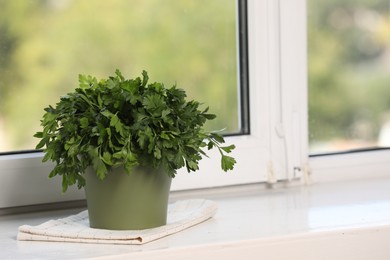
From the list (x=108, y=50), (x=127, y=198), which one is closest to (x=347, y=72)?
(x=108, y=50)

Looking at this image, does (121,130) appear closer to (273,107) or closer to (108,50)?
(108,50)

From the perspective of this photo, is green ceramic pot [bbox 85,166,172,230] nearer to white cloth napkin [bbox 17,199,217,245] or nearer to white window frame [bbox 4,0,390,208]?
white cloth napkin [bbox 17,199,217,245]

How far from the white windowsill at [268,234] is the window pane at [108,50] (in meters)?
0.23

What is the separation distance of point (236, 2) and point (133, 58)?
0.91ft

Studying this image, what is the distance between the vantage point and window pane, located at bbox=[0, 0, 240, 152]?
5.47 ft

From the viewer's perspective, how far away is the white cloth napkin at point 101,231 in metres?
1.37

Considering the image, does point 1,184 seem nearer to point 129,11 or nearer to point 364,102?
point 129,11

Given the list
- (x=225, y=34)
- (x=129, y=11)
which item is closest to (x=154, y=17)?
(x=129, y=11)

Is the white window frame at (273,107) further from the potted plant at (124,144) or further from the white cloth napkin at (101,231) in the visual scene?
the potted plant at (124,144)

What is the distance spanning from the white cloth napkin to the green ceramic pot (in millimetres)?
17

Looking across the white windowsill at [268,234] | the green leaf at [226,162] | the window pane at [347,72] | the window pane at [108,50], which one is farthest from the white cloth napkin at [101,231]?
the window pane at [347,72]

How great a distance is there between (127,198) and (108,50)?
0.45 m

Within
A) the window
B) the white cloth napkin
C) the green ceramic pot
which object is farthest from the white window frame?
the green ceramic pot

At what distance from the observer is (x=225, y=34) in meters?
1.83
